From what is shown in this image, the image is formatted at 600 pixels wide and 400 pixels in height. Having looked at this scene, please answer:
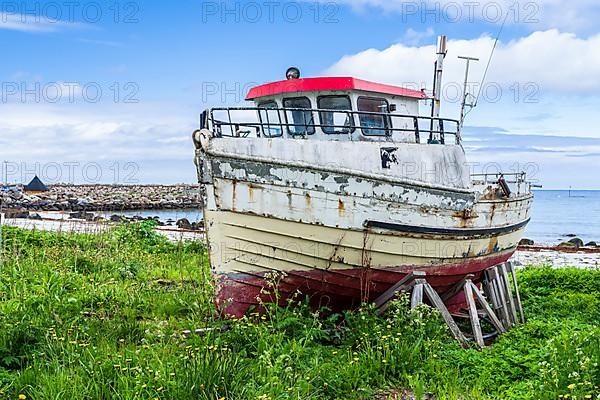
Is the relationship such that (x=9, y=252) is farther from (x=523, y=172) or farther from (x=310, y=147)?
(x=523, y=172)

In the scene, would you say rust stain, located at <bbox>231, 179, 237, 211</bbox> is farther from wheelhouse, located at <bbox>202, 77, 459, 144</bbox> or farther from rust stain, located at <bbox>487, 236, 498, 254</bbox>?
rust stain, located at <bbox>487, 236, 498, 254</bbox>

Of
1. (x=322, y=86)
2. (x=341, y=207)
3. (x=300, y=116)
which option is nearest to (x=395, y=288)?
(x=341, y=207)

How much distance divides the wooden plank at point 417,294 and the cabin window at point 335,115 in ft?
7.22

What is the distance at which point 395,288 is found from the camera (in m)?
7.98

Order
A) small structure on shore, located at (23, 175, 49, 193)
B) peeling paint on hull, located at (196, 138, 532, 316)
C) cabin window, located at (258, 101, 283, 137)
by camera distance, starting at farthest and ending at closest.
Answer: small structure on shore, located at (23, 175, 49, 193) < cabin window, located at (258, 101, 283, 137) < peeling paint on hull, located at (196, 138, 532, 316)

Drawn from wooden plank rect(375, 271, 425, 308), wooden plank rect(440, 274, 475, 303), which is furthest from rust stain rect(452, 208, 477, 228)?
wooden plank rect(375, 271, 425, 308)

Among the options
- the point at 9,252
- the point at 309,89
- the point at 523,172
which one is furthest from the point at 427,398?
the point at 9,252

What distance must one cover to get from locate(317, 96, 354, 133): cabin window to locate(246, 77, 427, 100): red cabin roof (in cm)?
20

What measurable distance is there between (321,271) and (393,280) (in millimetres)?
1072

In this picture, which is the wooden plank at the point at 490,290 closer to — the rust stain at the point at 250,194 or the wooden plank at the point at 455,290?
the wooden plank at the point at 455,290

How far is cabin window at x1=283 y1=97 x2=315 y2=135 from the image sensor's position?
8461mm

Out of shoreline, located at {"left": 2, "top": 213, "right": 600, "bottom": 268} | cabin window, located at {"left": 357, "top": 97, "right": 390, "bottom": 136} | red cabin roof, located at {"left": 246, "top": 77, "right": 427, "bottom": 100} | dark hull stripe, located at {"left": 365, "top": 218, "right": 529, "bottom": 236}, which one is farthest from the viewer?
shoreline, located at {"left": 2, "top": 213, "right": 600, "bottom": 268}

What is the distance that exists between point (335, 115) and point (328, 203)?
1.58 meters

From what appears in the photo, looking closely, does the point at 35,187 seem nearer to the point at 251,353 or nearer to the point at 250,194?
the point at 250,194
